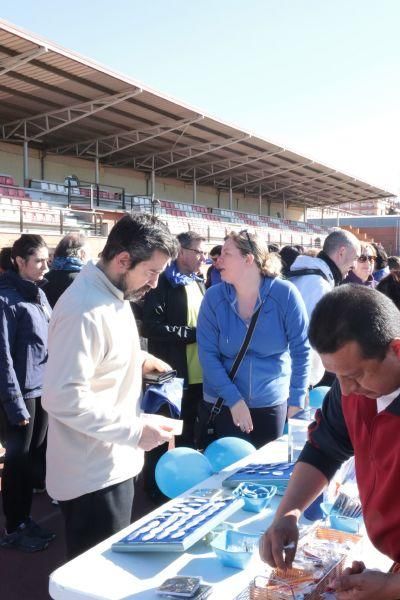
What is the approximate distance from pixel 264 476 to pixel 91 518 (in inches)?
23.4

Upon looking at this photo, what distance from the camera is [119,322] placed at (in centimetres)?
191

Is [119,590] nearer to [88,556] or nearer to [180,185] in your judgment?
[88,556]

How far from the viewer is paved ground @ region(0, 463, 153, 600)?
2.85 meters

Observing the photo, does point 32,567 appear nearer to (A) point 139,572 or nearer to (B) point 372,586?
(A) point 139,572

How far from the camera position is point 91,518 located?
1.88m

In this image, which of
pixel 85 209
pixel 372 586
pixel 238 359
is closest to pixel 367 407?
pixel 372 586

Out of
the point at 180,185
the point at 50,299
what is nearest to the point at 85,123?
the point at 180,185

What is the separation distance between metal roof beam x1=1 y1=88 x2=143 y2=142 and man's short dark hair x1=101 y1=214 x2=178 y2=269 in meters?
16.7

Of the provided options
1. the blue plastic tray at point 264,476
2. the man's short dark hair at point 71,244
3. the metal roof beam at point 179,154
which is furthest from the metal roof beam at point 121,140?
the blue plastic tray at point 264,476

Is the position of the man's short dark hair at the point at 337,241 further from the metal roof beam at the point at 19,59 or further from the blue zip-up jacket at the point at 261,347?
the metal roof beam at the point at 19,59

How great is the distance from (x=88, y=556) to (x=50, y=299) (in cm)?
295

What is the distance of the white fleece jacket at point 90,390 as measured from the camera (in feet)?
5.72

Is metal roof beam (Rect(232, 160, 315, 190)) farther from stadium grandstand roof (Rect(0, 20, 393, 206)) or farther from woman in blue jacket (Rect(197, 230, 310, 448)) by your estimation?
woman in blue jacket (Rect(197, 230, 310, 448))

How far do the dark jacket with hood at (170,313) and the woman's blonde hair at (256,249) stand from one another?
916 millimetres
